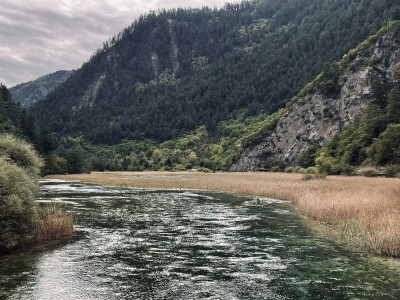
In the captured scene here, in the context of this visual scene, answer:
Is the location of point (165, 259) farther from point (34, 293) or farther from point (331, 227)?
point (331, 227)

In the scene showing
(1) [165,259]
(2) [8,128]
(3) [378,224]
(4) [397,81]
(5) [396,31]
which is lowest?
(1) [165,259]

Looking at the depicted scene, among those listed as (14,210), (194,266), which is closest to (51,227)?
(14,210)

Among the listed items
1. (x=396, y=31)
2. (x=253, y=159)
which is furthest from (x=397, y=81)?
(x=253, y=159)

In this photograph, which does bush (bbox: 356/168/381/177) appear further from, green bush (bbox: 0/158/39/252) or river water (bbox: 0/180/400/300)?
green bush (bbox: 0/158/39/252)

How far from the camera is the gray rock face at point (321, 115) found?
106000 mm

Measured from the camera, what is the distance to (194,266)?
18.7 meters

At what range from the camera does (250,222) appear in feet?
105

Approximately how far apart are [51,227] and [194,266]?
37.1 ft

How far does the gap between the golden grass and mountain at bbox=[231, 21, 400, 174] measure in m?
60.2

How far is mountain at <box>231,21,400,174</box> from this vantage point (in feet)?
269

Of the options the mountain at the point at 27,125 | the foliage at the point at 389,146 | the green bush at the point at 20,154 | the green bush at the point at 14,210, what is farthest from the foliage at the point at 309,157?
the green bush at the point at 14,210

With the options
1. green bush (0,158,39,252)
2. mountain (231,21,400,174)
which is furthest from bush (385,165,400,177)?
green bush (0,158,39,252)

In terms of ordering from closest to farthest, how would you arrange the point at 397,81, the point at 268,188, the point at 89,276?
the point at 89,276, the point at 268,188, the point at 397,81

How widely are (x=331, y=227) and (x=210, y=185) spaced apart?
42092 mm
